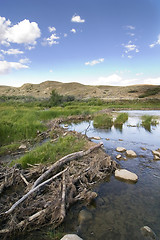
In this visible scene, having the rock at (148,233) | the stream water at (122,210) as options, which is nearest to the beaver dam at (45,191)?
the stream water at (122,210)

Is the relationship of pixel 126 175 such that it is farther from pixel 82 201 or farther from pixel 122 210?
pixel 82 201

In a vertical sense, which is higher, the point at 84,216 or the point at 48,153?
the point at 48,153

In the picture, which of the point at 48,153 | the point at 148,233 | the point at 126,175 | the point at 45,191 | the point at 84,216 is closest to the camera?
the point at 148,233

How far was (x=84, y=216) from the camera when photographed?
3982mm

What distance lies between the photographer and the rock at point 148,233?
11.1 ft

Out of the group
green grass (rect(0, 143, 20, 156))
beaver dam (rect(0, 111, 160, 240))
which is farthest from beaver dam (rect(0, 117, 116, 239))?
green grass (rect(0, 143, 20, 156))

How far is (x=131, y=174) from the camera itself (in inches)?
237

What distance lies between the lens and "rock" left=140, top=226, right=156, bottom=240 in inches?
133

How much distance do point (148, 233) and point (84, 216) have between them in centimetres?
160

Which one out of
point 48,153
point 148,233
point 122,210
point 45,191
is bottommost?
point 122,210

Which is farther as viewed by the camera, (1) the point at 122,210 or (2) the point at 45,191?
(2) the point at 45,191

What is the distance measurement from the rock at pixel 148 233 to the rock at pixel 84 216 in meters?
1.33

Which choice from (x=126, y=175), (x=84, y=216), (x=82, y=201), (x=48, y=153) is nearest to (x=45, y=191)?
(x=82, y=201)

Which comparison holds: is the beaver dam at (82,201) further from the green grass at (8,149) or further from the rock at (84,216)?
the green grass at (8,149)
